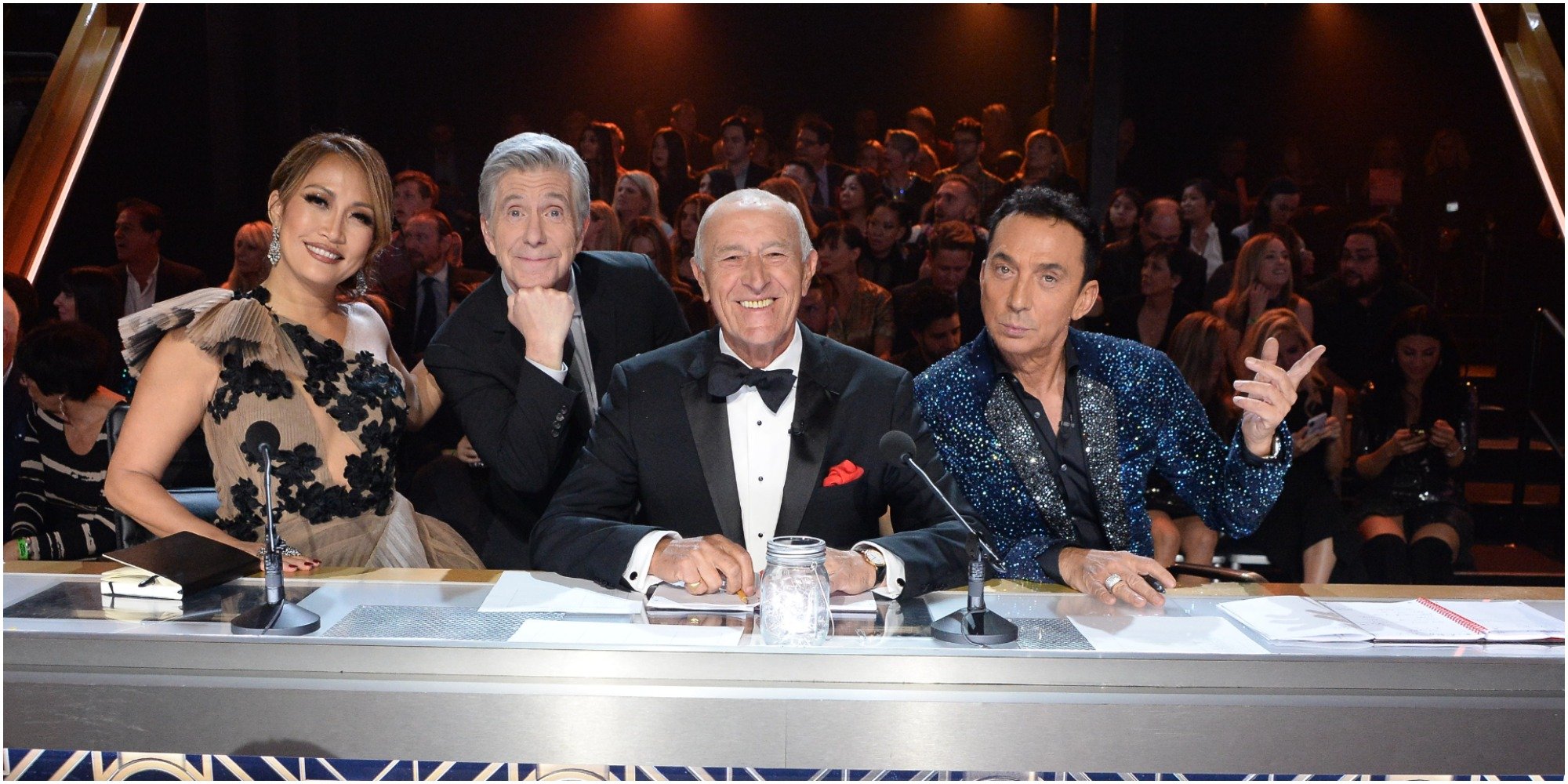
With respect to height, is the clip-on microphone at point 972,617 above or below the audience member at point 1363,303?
below

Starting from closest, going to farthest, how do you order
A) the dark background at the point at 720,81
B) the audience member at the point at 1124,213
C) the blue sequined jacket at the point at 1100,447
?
the blue sequined jacket at the point at 1100,447
the audience member at the point at 1124,213
the dark background at the point at 720,81

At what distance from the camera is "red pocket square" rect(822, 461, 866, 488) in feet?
7.11

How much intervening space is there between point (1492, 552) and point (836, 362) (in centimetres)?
404

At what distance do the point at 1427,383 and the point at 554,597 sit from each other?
13.0ft

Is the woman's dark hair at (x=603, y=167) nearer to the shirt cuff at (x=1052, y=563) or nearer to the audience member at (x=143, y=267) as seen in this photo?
the audience member at (x=143, y=267)

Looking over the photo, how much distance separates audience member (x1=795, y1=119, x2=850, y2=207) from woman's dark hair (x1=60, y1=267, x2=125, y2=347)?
364cm

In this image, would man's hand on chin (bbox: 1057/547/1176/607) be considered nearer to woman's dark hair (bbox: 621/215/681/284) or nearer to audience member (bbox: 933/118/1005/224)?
woman's dark hair (bbox: 621/215/681/284)

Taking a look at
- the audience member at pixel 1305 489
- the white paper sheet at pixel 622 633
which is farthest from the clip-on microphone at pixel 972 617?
the audience member at pixel 1305 489

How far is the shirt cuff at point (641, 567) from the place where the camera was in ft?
6.26

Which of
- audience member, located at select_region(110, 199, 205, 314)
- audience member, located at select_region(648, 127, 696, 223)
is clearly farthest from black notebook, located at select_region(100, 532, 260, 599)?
audience member, located at select_region(648, 127, 696, 223)

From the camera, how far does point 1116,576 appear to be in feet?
6.45

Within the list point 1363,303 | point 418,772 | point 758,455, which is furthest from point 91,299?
point 1363,303

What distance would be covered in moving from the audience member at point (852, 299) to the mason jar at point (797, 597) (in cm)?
338

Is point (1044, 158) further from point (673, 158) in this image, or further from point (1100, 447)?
point (1100, 447)
